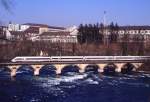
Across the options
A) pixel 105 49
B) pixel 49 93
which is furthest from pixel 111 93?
pixel 105 49

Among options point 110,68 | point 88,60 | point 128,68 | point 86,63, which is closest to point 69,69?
point 88,60

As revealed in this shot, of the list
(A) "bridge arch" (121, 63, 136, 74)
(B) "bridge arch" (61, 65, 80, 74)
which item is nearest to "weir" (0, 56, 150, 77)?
(A) "bridge arch" (121, 63, 136, 74)

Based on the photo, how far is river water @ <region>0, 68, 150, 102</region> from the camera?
109ft

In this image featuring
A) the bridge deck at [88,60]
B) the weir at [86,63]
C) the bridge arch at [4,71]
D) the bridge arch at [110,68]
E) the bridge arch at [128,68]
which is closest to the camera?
the weir at [86,63]

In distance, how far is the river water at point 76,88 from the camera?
3338 cm

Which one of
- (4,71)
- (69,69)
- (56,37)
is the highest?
(56,37)

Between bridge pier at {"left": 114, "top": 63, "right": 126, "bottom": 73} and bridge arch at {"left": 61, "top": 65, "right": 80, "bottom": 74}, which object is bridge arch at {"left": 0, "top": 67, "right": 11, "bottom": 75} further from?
bridge pier at {"left": 114, "top": 63, "right": 126, "bottom": 73}

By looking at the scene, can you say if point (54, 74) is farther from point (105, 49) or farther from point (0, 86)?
point (105, 49)

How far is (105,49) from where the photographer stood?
240ft

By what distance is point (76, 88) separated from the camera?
38.9 meters

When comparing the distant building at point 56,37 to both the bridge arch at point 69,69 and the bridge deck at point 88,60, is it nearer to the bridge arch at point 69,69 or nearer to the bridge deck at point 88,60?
the bridge arch at point 69,69

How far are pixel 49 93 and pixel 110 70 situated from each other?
69.7 feet

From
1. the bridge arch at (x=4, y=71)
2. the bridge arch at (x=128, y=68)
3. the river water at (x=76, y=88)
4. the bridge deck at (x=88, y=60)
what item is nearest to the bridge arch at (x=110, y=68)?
the bridge deck at (x=88, y=60)

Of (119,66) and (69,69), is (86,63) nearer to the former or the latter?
(119,66)
